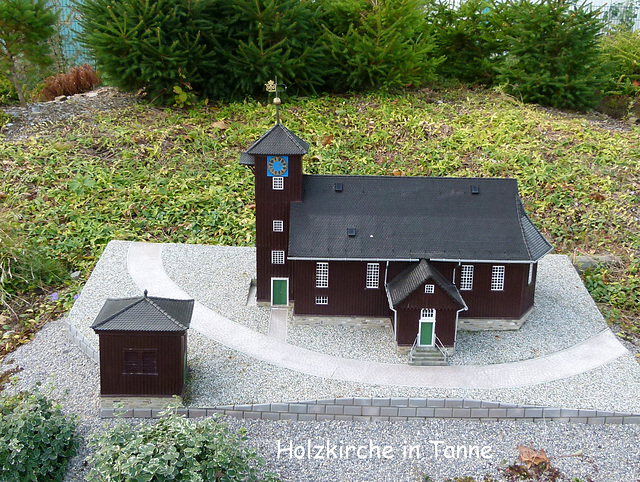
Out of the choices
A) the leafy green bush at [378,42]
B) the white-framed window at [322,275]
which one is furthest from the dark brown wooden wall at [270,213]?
the leafy green bush at [378,42]

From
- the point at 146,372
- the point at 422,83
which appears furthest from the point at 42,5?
the point at 146,372

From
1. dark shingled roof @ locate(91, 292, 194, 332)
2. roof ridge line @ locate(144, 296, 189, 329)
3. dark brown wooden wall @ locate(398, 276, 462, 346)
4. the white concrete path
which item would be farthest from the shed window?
dark brown wooden wall @ locate(398, 276, 462, 346)

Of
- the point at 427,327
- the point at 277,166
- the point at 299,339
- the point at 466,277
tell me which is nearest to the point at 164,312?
the point at 299,339

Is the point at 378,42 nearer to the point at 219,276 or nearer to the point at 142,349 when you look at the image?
the point at 219,276

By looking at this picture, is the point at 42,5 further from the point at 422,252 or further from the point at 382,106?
the point at 422,252

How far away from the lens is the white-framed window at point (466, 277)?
697 inches

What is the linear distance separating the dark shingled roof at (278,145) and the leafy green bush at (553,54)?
1609 centimetres

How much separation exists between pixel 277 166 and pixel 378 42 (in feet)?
44.5

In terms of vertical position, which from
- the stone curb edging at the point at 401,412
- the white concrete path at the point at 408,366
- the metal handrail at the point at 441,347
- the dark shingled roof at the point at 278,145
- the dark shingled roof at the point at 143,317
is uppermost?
the dark shingled roof at the point at 278,145

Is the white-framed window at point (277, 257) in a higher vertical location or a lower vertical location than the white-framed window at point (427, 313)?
higher

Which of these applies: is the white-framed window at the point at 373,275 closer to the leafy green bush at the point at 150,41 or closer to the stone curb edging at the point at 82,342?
the stone curb edging at the point at 82,342

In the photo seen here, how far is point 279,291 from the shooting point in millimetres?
19234

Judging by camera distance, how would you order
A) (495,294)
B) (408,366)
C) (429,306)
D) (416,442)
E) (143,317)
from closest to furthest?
(416,442), (143,317), (429,306), (408,366), (495,294)

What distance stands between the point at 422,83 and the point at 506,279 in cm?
1695
